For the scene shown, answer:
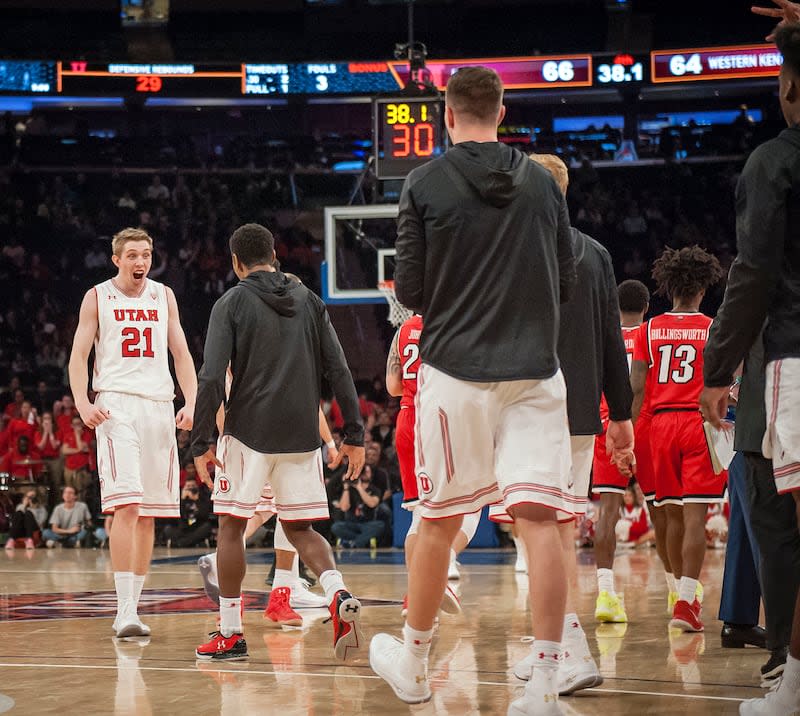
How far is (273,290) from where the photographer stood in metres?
5.67

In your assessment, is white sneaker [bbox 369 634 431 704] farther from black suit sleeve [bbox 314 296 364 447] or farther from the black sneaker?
black suit sleeve [bbox 314 296 364 447]

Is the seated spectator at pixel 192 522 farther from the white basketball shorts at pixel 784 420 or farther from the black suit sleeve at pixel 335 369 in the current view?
the white basketball shorts at pixel 784 420

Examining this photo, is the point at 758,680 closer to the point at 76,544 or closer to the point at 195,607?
the point at 195,607

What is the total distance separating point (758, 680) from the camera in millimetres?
4645

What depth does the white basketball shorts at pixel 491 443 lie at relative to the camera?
3654 mm

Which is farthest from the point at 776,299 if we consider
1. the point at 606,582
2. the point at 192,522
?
the point at 192,522

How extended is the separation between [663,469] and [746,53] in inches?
757

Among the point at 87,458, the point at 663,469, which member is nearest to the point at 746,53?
the point at 87,458

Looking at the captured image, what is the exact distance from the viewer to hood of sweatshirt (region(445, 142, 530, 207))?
3742 mm

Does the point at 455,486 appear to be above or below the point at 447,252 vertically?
below

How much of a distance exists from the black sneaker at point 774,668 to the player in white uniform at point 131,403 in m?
3.36

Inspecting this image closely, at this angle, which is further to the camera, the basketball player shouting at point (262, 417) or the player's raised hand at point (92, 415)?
the player's raised hand at point (92, 415)

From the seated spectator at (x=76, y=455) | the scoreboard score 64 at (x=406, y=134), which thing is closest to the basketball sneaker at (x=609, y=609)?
the scoreboard score 64 at (x=406, y=134)

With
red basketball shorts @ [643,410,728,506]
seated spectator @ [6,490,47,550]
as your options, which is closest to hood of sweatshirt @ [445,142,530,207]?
red basketball shorts @ [643,410,728,506]
